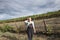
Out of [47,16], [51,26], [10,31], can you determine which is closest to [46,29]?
[51,26]

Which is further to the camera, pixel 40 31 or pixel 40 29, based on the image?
pixel 40 29

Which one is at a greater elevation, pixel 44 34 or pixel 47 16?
pixel 47 16

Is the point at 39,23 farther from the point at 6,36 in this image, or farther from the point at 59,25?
the point at 6,36

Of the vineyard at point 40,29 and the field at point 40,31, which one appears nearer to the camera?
the field at point 40,31

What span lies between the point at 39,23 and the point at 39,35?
5.47ft

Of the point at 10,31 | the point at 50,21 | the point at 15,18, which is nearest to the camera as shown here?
the point at 50,21

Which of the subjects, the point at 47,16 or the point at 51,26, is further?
Result: the point at 47,16

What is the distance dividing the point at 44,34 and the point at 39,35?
0.42 meters

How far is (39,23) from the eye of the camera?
17.2 metres

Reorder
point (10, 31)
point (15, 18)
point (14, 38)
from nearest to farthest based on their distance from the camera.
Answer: point (14, 38), point (10, 31), point (15, 18)

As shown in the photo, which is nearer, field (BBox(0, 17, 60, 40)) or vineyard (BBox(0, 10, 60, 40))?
field (BBox(0, 17, 60, 40))

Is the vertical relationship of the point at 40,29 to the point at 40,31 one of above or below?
above

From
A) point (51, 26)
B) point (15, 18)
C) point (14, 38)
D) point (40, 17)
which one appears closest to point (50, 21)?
point (51, 26)

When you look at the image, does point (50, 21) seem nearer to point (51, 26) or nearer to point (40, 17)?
point (51, 26)
